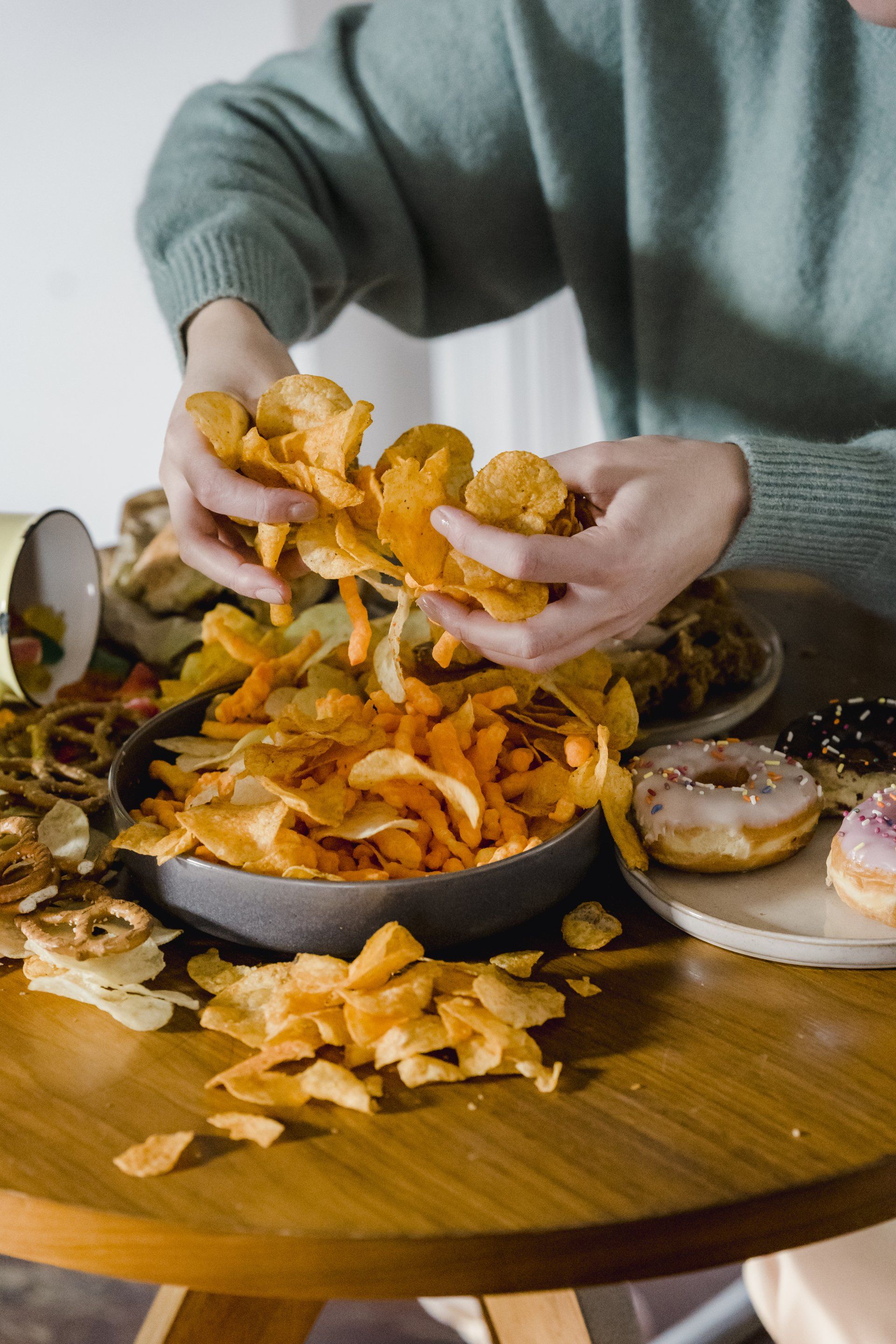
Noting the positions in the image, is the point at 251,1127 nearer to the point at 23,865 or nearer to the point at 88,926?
the point at 88,926

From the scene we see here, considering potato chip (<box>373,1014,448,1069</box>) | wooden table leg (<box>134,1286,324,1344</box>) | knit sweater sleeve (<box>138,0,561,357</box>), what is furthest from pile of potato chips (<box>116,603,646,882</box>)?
knit sweater sleeve (<box>138,0,561,357</box>)

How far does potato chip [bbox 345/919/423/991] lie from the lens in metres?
0.69

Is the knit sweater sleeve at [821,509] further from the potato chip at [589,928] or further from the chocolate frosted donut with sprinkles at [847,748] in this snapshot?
the potato chip at [589,928]

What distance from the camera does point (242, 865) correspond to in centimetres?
76

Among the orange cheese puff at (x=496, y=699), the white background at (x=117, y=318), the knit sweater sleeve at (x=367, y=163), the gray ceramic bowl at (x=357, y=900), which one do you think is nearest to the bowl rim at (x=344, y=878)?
the gray ceramic bowl at (x=357, y=900)

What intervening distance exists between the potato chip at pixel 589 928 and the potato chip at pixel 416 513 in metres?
0.28

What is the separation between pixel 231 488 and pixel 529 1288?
575mm

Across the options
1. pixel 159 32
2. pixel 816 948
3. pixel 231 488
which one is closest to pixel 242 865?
pixel 231 488

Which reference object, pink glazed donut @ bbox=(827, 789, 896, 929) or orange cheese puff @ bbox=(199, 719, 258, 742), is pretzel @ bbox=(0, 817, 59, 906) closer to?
orange cheese puff @ bbox=(199, 719, 258, 742)

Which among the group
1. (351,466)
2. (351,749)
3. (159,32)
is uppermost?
(159,32)

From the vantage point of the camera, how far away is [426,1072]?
0.66 m

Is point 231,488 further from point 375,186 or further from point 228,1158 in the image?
point 375,186

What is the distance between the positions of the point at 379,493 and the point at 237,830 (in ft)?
0.88

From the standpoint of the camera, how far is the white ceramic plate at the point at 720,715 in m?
1.08
